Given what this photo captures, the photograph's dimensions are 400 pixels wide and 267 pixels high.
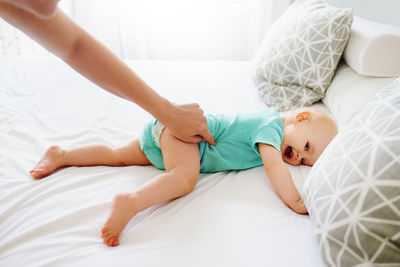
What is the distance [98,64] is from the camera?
786 millimetres

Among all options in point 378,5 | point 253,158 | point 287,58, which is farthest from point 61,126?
point 378,5

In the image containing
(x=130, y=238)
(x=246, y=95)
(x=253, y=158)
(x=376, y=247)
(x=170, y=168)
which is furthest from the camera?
(x=246, y=95)

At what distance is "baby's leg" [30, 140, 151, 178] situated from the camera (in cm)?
98

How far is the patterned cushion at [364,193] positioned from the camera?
1.82ft

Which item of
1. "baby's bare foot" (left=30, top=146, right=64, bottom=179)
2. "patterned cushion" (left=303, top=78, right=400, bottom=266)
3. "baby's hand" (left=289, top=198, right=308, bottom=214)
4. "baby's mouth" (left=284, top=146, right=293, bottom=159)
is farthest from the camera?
"baby's mouth" (left=284, top=146, right=293, bottom=159)

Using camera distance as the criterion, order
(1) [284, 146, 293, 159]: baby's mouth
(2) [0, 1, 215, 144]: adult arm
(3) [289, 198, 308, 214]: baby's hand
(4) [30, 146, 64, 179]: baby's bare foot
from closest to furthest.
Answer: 1. (2) [0, 1, 215, 144]: adult arm
2. (3) [289, 198, 308, 214]: baby's hand
3. (4) [30, 146, 64, 179]: baby's bare foot
4. (1) [284, 146, 293, 159]: baby's mouth

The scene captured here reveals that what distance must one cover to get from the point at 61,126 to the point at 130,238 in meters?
0.68

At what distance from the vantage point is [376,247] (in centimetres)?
56

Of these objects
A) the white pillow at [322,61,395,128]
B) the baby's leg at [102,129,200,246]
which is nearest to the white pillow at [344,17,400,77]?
the white pillow at [322,61,395,128]

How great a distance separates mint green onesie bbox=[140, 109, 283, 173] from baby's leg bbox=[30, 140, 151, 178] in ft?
0.17

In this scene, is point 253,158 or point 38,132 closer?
point 253,158

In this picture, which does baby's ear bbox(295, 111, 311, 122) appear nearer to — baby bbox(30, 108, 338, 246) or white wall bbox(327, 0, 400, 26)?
baby bbox(30, 108, 338, 246)

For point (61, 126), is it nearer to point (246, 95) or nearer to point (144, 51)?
point (246, 95)

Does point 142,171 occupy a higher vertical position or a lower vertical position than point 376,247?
lower
